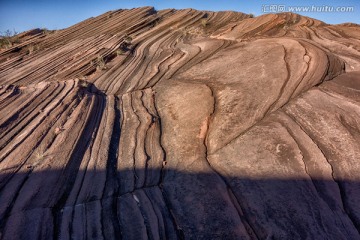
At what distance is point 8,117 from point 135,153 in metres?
2.46

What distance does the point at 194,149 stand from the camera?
15.5 ft

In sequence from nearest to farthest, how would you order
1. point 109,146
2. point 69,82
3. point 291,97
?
1. point 109,146
2. point 291,97
3. point 69,82

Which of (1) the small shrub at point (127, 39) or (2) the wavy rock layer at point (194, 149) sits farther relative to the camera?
(1) the small shrub at point (127, 39)

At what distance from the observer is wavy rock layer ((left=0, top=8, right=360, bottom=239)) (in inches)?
129

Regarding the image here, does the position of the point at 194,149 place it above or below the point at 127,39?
below

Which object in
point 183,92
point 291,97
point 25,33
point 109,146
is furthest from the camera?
point 25,33

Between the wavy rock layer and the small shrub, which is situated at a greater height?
the small shrub

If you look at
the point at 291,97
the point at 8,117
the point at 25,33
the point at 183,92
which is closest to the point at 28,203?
the point at 8,117

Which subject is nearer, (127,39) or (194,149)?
(194,149)

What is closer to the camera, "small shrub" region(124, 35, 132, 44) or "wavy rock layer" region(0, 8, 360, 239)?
"wavy rock layer" region(0, 8, 360, 239)

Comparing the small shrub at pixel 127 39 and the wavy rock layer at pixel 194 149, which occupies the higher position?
the small shrub at pixel 127 39

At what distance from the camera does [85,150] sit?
4.66 m

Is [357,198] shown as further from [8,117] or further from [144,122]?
[8,117]

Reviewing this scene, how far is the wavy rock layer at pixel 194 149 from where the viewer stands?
329 cm
